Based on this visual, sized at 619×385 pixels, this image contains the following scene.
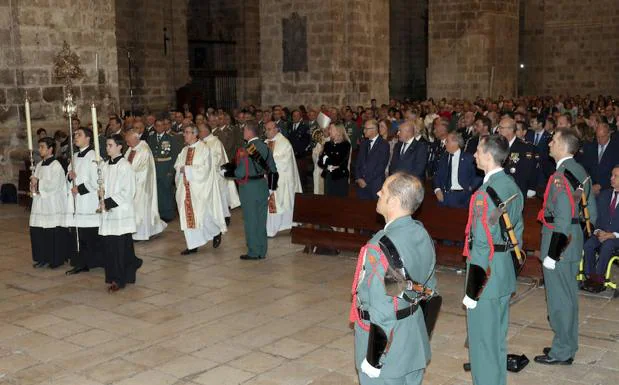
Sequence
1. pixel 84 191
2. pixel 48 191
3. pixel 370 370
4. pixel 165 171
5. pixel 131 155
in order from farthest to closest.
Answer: pixel 165 171 → pixel 131 155 → pixel 48 191 → pixel 84 191 → pixel 370 370

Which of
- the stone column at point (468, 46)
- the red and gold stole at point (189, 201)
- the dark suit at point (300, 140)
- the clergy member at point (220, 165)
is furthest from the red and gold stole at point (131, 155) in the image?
the stone column at point (468, 46)

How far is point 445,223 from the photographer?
27.3ft

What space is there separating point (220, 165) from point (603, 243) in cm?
509

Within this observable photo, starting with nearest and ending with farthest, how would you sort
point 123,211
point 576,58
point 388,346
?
point 388,346, point 123,211, point 576,58

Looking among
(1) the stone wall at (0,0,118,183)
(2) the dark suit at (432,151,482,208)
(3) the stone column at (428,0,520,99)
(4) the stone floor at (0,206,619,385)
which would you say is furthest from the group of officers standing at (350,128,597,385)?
(3) the stone column at (428,0,520,99)

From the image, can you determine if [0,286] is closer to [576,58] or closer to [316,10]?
[316,10]

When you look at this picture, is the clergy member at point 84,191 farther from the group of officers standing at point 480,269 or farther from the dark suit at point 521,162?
the group of officers standing at point 480,269

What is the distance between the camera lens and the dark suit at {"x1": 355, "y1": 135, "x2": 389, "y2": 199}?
915cm

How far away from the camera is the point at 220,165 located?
34.0 feet

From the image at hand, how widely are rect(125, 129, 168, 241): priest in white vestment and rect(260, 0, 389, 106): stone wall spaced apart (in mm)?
7894

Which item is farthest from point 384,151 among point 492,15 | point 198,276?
point 492,15

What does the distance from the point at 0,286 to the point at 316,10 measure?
11040 mm

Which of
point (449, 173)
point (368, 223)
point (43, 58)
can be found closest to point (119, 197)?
point (368, 223)

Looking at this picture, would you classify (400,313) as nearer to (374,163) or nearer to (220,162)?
(374,163)
